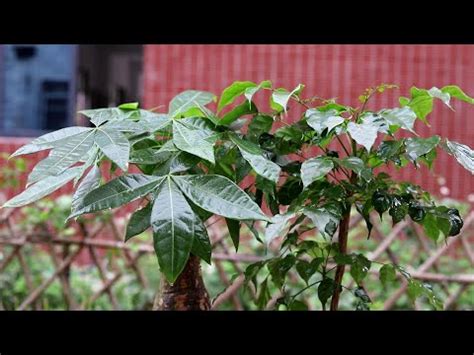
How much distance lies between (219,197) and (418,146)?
374 millimetres

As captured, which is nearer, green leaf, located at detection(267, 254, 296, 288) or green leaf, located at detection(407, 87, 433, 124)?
green leaf, located at detection(407, 87, 433, 124)

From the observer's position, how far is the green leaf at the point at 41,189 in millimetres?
1204

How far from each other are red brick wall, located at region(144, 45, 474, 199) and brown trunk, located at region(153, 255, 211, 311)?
3700 millimetres

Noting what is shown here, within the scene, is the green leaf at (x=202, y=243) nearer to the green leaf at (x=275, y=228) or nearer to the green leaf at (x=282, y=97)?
the green leaf at (x=275, y=228)

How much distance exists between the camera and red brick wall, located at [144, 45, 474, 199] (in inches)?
205

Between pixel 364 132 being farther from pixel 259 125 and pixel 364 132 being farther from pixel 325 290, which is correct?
pixel 325 290

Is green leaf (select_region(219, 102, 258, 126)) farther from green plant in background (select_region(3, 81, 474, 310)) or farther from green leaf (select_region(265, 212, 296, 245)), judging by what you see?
green leaf (select_region(265, 212, 296, 245))

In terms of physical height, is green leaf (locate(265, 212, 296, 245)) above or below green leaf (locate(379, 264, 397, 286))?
above

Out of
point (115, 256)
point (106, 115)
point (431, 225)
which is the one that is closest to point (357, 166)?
point (431, 225)

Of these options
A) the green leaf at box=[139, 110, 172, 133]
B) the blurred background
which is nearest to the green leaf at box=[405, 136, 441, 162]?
the green leaf at box=[139, 110, 172, 133]

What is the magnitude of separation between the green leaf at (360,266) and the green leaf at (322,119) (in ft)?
1.15

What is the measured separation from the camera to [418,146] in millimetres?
1286

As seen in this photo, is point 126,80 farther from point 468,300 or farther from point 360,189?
point 360,189

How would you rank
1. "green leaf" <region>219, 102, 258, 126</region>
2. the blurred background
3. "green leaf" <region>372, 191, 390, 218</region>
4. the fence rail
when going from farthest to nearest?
the blurred background, the fence rail, "green leaf" <region>219, 102, 258, 126</region>, "green leaf" <region>372, 191, 390, 218</region>
